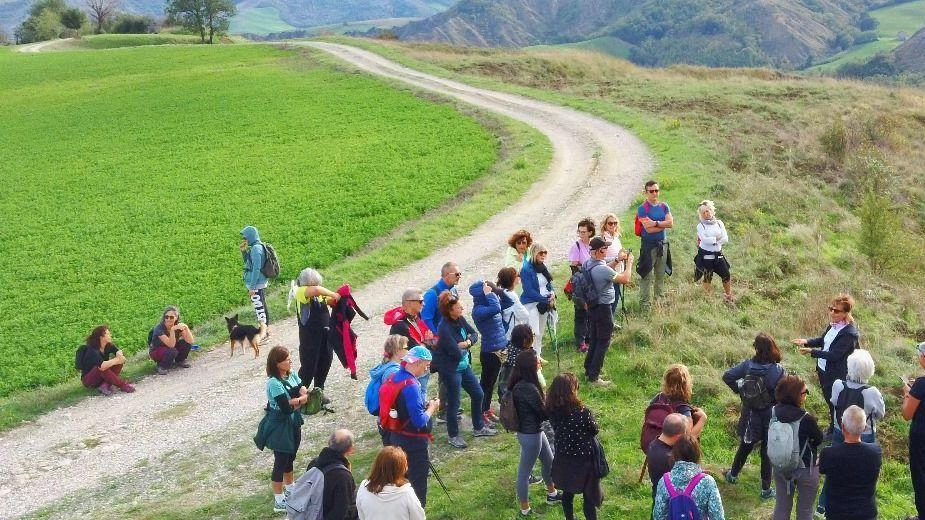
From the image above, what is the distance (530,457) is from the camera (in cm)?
902

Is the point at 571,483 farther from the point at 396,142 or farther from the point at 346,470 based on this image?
the point at 396,142

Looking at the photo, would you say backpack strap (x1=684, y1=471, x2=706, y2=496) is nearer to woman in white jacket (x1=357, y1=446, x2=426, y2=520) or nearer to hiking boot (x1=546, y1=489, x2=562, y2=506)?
woman in white jacket (x1=357, y1=446, x2=426, y2=520)

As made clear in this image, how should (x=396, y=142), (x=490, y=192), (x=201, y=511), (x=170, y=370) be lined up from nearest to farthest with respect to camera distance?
(x=201, y=511) < (x=170, y=370) < (x=490, y=192) < (x=396, y=142)

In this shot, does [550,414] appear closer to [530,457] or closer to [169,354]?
[530,457]

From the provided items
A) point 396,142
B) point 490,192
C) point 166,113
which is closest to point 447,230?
point 490,192

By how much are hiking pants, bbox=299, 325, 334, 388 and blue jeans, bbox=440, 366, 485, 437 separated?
2.52 m

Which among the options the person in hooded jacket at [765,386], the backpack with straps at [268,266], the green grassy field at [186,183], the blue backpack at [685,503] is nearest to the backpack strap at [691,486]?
the blue backpack at [685,503]

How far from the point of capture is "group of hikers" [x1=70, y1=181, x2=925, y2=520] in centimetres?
756

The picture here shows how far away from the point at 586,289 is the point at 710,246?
466 cm

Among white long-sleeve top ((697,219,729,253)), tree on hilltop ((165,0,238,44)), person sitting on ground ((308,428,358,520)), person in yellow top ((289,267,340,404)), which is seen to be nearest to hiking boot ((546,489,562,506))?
person sitting on ground ((308,428,358,520))

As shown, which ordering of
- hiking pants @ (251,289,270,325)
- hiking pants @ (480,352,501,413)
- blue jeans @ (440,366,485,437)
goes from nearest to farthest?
blue jeans @ (440,366,485,437) → hiking pants @ (480,352,501,413) → hiking pants @ (251,289,270,325)

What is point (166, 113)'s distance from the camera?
45.8 meters

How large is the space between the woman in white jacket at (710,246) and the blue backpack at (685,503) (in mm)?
8505

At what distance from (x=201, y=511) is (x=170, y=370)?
21.2 feet
